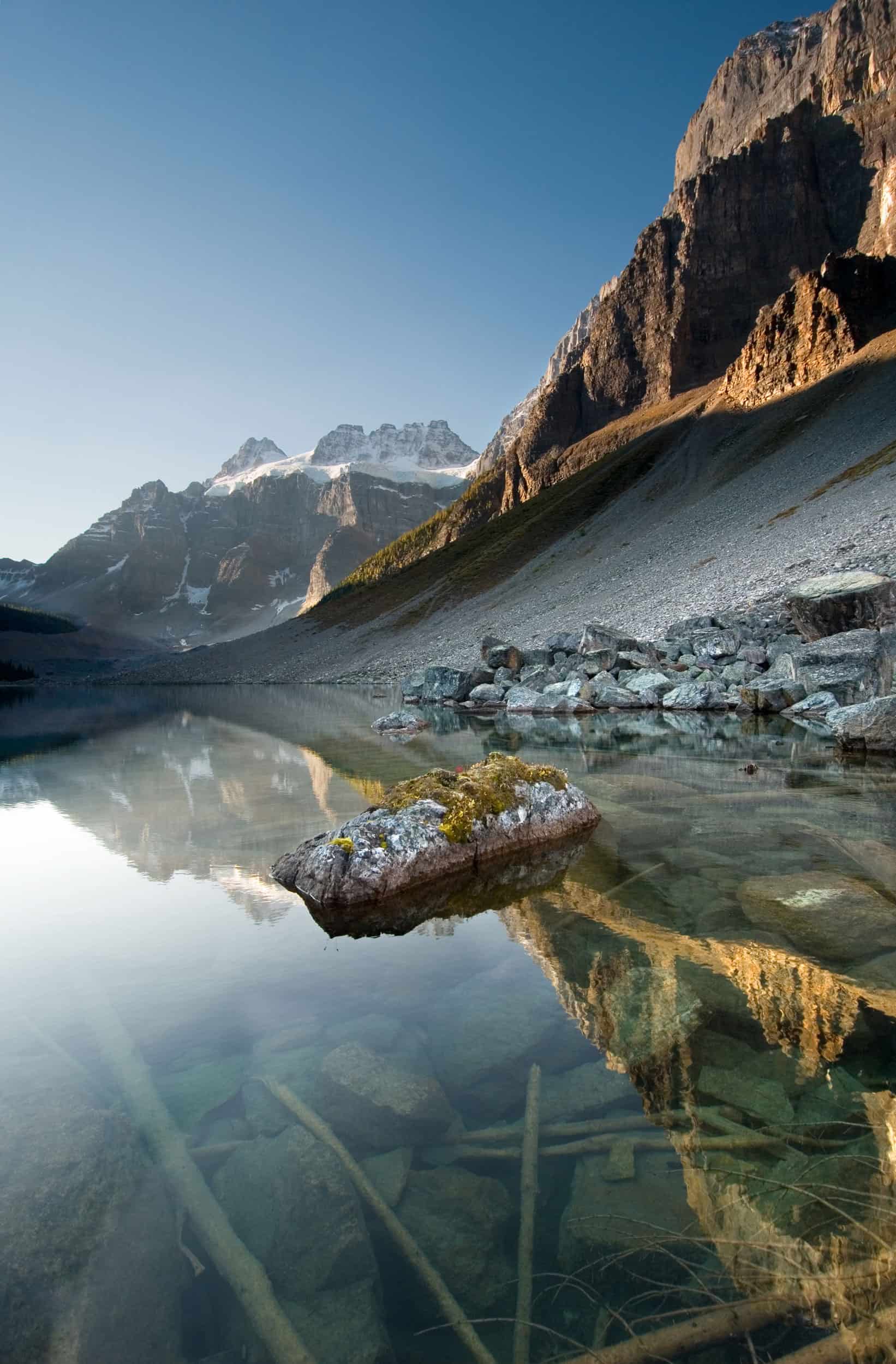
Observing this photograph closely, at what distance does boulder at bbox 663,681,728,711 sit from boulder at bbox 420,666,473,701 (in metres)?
11.9

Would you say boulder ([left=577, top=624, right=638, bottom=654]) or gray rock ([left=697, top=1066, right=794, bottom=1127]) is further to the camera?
boulder ([left=577, top=624, right=638, bottom=654])

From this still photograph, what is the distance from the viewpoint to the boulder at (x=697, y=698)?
2361 cm

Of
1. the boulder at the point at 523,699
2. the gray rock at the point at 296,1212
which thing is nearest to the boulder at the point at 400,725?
the boulder at the point at 523,699

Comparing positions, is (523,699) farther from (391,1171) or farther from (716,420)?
(716,420)

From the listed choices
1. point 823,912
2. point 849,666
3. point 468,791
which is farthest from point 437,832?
point 849,666

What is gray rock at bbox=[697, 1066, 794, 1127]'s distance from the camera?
3.35 meters

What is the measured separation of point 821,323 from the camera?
76000 mm

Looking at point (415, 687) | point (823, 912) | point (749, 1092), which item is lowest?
point (415, 687)

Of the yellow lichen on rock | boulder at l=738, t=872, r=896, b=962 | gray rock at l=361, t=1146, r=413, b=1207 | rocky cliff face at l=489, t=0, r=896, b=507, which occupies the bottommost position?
boulder at l=738, t=872, r=896, b=962

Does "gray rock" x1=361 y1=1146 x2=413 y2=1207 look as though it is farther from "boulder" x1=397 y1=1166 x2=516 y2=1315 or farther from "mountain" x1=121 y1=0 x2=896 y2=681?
"mountain" x1=121 y1=0 x2=896 y2=681

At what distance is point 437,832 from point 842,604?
19902 mm

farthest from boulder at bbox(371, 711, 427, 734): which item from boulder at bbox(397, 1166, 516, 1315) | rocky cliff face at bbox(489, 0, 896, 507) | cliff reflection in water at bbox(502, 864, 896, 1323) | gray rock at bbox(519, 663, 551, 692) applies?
rocky cliff face at bbox(489, 0, 896, 507)

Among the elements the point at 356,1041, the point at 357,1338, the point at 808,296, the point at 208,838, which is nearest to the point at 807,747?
the point at 208,838

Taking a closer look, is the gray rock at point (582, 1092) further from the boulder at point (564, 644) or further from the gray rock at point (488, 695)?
the boulder at point (564, 644)
